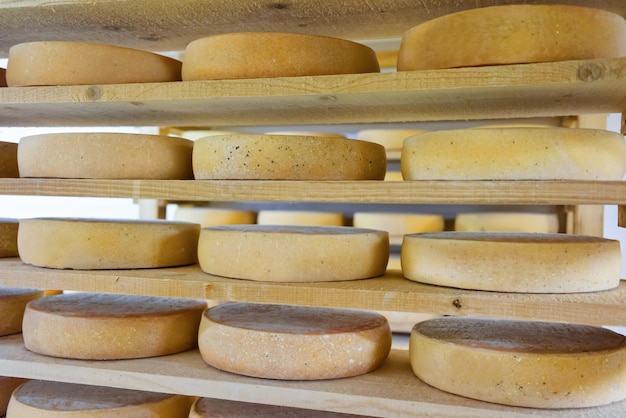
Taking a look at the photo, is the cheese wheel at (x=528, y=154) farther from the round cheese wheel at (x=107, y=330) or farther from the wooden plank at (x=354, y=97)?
the round cheese wheel at (x=107, y=330)

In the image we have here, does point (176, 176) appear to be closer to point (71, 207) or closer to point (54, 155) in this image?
point (54, 155)

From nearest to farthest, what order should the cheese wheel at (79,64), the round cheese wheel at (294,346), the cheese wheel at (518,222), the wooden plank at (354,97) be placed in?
the wooden plank at (354,97), the round cheese wheel at (294,346), the cheese wheel at (79,64), the cheese wheel at (518,222)

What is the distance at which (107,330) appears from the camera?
169cm

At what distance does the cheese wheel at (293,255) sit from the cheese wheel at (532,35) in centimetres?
54

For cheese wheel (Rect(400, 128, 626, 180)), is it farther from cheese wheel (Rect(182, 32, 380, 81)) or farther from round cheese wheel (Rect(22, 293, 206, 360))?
round cheese wheel (Rect(22, 293, 206, 360))

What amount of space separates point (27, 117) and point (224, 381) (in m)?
1.13

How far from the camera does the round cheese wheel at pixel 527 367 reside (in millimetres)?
1374

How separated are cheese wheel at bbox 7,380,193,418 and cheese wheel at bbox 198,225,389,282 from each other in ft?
1.37

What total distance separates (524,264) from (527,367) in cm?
24

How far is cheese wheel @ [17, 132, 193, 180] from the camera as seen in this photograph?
1705 mm

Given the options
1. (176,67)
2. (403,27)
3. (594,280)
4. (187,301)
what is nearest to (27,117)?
(176,67)

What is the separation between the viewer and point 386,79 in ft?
4.67

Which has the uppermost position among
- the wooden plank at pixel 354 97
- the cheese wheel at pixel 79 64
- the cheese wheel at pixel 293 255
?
the cheese wheel at pixel 79 64

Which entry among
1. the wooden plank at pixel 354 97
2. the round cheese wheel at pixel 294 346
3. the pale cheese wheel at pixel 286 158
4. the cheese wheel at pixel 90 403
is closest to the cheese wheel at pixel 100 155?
the wooden plank at pixel 354 97
